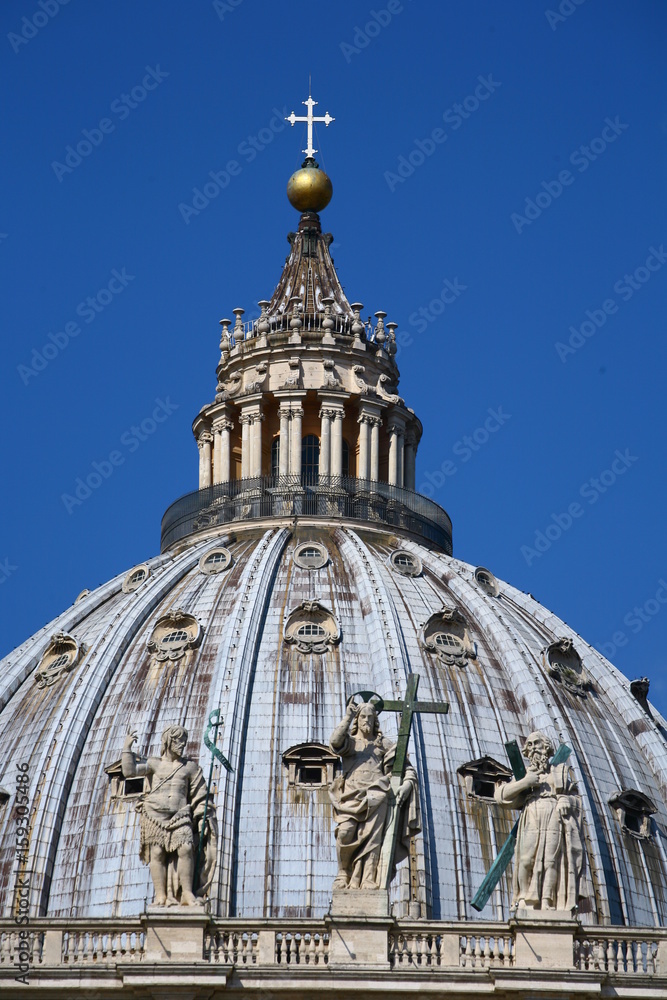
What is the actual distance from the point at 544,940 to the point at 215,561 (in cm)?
4947

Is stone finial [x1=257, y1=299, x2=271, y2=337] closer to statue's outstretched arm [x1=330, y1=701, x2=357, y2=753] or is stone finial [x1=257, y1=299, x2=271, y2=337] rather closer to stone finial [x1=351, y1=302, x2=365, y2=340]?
stone finial [x1=351, y1=302, x2=365, y2=340]

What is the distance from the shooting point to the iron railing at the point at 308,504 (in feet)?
381

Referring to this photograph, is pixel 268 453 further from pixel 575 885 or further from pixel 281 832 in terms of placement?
pixel 575 885

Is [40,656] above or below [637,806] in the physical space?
above

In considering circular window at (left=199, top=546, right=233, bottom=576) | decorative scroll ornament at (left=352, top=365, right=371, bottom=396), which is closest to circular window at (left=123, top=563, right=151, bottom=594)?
circular window at (left=199, top=546, right=233, bottom=576)

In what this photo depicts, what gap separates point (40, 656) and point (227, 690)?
11.4 m

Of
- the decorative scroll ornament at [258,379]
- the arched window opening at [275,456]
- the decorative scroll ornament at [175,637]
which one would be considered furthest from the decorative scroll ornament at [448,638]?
the decorative scroll ornament at [258,379]

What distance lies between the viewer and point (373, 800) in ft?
212

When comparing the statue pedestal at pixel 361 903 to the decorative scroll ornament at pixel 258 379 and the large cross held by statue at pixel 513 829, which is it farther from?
the decorative scroll ornament at pixel 258 379

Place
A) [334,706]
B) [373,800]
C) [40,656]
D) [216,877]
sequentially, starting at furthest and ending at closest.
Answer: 1. [40,656]
2. [334,706]
3. [216,877]
4. [373,800]

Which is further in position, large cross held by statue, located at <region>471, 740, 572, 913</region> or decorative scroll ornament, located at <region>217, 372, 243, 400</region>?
decorative scroll ornament, located at <region>217, 372, 243, 400</region>

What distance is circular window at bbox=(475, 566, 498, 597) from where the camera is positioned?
377ft

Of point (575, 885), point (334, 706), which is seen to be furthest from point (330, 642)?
point (575, 885)

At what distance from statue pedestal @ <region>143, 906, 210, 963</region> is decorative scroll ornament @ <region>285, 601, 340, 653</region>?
41.8 m
